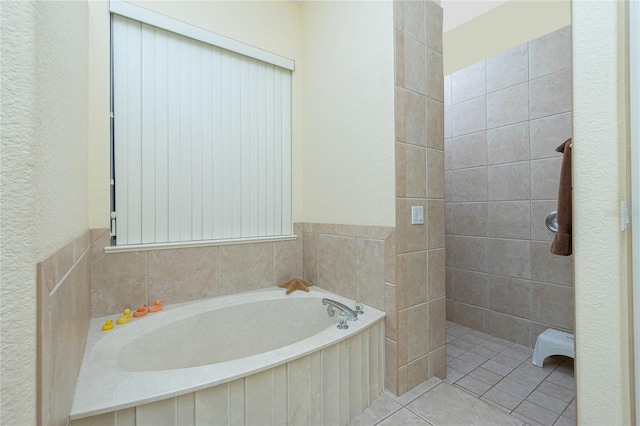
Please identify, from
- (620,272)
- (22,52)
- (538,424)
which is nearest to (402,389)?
(538,424)

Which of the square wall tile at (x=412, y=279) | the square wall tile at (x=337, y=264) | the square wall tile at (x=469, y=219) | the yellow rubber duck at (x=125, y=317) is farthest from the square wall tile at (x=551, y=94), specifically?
the yellow rubber duck at (x=125, y=317)

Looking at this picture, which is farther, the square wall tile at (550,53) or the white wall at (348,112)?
the square wall tile at (550,53)

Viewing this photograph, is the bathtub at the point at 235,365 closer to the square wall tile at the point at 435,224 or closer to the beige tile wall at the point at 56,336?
the beige tile wall at the point at 56,336

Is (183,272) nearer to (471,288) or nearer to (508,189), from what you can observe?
(471,288)

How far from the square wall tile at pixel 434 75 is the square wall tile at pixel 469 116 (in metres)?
1.00

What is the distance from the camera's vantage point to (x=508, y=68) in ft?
7.66

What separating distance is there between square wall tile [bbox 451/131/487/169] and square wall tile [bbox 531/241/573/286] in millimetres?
839

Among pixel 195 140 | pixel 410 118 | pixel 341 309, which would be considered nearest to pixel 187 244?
pixel 195 140

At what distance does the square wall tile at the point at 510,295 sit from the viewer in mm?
2230

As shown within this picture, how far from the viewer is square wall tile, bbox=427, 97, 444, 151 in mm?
1711

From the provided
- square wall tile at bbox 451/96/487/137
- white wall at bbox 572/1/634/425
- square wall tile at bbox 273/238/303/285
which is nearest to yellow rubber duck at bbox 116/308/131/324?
square wall tile at bbox 273/238/303/285

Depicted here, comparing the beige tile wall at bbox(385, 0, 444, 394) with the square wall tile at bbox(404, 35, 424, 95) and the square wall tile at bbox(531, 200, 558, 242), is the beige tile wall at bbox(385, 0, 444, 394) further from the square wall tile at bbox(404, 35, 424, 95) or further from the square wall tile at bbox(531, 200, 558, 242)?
the square wall tile at bbox(531, 200, 558, 242)

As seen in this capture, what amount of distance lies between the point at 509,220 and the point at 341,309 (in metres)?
1.74

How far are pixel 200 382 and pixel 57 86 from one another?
1018 mm
